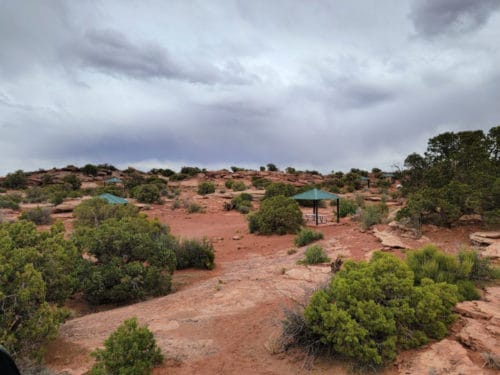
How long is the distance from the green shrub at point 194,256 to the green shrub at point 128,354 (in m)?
7.21

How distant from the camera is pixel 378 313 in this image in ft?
13.5

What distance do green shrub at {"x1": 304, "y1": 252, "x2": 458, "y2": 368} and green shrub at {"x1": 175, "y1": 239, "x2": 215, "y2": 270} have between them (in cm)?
732

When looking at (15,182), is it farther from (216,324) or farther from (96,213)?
(216,324)

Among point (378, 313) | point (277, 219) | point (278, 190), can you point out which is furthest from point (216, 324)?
point (278, 190)

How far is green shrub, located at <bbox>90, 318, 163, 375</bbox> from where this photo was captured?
12.6 ft

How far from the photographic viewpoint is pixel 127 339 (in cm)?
405

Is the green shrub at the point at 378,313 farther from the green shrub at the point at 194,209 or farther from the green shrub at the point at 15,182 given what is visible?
the green shrub at the point at 15,182

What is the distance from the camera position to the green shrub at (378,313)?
13.0 ft

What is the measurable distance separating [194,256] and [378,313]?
8476 mm

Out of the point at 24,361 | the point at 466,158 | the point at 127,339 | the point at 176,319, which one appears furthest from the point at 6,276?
the point at 466,158

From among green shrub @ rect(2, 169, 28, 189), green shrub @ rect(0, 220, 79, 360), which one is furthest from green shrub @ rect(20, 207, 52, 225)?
green shrub @ rect(2, 169, 28, 189)

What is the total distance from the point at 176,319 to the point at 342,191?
34.5 meters

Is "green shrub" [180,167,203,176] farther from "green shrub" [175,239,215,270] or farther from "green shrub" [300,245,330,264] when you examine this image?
"green shrub" [300,245,330,264]

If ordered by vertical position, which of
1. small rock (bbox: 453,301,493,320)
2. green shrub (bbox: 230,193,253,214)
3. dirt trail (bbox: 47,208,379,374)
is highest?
green shrub (bbox: 230,193,253,214)
